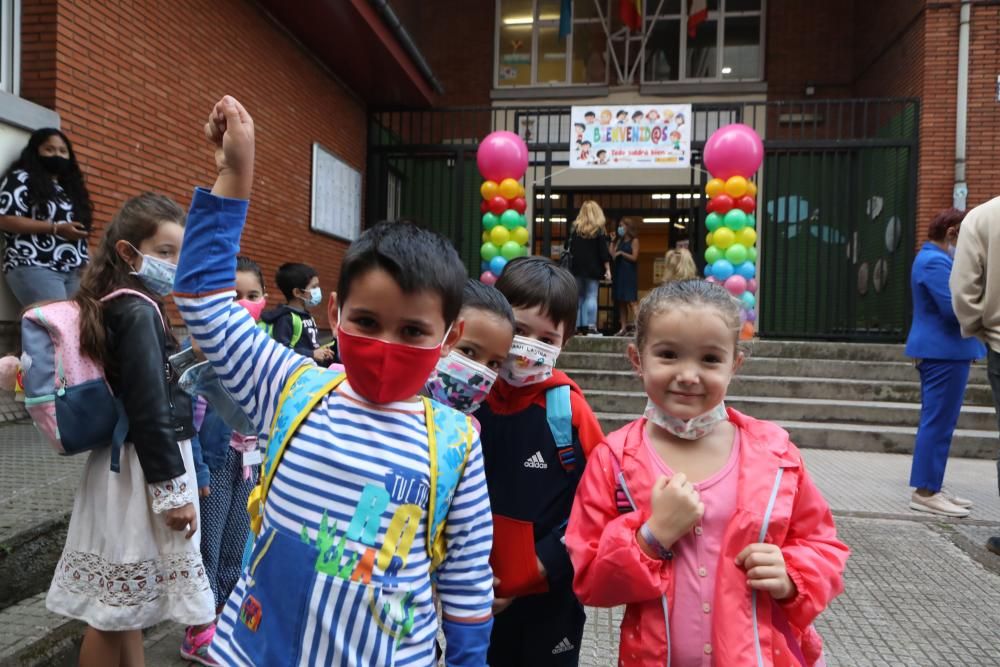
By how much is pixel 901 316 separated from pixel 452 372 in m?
11.4

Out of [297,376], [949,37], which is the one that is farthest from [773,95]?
[297,376]

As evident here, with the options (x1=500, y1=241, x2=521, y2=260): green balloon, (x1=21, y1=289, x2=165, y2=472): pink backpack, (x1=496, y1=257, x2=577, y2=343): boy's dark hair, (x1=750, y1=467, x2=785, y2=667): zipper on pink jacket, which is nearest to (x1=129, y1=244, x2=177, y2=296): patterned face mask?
(x1=21, y1=289, x2=165, y2=472): pink backpack

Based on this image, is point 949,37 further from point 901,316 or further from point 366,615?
point 366,615

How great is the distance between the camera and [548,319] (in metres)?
1.87

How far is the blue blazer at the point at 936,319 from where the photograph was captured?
4.46 m

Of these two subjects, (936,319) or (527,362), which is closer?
(527,362)

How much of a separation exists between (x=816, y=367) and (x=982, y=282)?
4.27 meters

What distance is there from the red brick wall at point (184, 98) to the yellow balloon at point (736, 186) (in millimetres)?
5896

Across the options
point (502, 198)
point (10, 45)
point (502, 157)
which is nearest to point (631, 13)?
point (502, 157)

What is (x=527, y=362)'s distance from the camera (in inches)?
70.8

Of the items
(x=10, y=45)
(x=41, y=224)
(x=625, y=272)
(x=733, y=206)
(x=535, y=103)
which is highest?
(x=535, y=103)

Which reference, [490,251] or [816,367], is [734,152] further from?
[490,251]

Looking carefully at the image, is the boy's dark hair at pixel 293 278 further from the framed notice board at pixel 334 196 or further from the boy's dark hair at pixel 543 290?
the framed notice board at pixel 334 196

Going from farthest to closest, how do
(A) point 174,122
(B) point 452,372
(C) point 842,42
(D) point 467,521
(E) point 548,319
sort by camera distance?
(C) point 842,42 < (A) point 174,122 < (E) point 548,319 < (B) point 452,372 < (D) point 467,521
